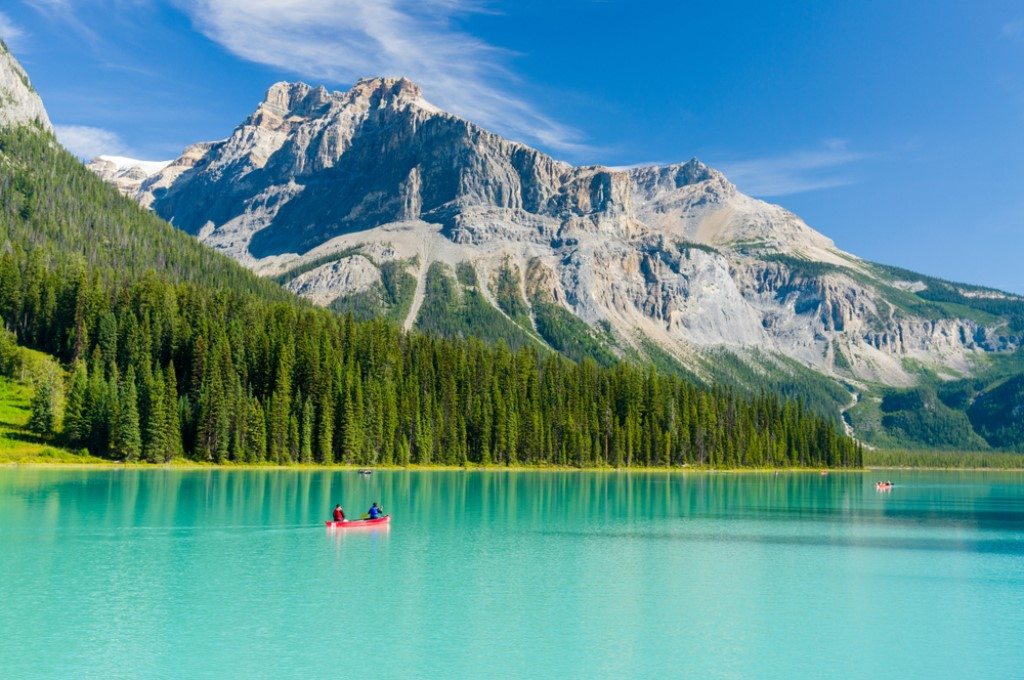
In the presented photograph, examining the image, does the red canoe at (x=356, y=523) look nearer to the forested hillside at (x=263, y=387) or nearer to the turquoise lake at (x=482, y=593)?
the turquoise lake at (x=482, y=593)

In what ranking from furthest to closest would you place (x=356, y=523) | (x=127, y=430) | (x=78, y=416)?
(x=127, y=430)
(x=78, y=416)
(x=356, y=523)

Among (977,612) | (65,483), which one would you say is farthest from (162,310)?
(977,612)

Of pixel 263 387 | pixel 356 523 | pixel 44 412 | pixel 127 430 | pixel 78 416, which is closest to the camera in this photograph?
pixel 356 523

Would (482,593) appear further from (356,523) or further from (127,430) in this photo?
(127,430)


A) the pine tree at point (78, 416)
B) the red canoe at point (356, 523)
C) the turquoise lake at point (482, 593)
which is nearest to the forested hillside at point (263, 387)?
the pine tree at point (78, 416)

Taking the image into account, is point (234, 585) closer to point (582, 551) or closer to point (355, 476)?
point (582, 551)

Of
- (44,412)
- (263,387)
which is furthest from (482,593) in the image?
(263,387)

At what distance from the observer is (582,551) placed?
6381 centimetres

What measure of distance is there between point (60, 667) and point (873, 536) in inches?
2729

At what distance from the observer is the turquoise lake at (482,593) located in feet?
116

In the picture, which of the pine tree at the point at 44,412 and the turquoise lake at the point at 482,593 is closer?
the turquoise lake at the point at 482,593

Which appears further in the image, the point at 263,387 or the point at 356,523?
the point at 263,387

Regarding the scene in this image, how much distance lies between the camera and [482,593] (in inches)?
1863

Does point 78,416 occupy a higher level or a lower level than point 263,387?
lower
